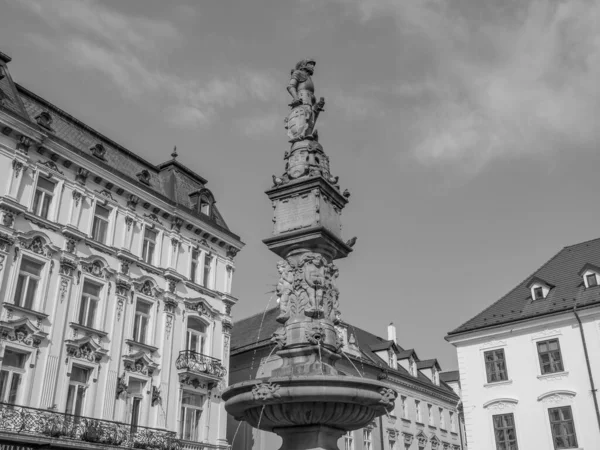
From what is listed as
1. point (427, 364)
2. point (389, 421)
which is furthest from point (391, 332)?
point (389, 421)

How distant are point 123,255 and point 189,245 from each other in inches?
167

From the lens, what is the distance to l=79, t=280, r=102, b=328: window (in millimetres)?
22922

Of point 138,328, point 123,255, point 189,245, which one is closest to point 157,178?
point 189,245

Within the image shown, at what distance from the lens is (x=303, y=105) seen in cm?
1275

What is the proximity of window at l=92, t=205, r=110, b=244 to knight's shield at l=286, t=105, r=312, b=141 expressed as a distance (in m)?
14.2

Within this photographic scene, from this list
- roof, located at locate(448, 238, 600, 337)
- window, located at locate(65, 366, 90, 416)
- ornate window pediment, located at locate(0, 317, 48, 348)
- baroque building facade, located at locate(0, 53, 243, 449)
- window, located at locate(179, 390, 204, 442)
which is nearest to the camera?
ornate window pediment, located at locate(0, 317, 48, 348)

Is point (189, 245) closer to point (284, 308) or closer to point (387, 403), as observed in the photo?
point (284, 308)

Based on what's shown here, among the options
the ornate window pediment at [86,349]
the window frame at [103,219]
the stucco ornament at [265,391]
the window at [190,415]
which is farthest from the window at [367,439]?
the stucco ornament at [265,391]

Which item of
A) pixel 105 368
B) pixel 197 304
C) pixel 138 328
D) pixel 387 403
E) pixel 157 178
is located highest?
pixel 157 178

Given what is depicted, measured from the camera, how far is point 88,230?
2378 cm

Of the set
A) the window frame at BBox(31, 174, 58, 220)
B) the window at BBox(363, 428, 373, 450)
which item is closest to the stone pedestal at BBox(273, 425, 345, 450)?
the window frame at BBox(31, 174, 58, 220)

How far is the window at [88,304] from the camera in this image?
2292 centimetres

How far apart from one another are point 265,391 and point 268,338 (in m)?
25.5

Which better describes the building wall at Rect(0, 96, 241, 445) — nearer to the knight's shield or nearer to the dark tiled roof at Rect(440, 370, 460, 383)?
the knight's shield
